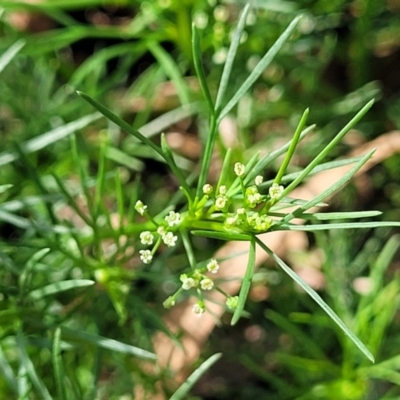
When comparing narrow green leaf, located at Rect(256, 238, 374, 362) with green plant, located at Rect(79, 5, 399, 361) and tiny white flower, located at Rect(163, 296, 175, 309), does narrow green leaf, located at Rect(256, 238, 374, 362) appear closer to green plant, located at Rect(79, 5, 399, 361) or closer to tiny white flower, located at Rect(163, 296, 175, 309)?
green plant, located at Rect(79, 5, 399, 361)

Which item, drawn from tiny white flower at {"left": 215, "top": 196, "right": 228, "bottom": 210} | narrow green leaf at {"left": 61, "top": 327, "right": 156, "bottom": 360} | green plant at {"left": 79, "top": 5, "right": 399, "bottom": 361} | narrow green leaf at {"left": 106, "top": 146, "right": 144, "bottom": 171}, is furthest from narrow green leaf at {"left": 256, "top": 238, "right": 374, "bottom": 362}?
narrow green leaf at {"left": 106, "top": 146, "right": 144, "bottom": 171}

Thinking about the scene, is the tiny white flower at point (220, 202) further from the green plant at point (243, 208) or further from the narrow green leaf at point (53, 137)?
the narrow green leaf at point (53, 137)

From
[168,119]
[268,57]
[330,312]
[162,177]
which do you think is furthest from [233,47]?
[162,177]

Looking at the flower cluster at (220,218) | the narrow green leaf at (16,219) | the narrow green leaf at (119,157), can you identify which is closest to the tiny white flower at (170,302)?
the flower cluster at (220,218)

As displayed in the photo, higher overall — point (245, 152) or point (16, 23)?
point (16, 23)

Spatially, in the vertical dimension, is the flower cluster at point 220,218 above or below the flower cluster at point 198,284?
above

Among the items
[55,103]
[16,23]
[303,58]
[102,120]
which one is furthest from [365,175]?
[16,23]

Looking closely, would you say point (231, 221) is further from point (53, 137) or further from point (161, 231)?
point (53, 137)

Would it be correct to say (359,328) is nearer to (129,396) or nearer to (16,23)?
(129,396)
